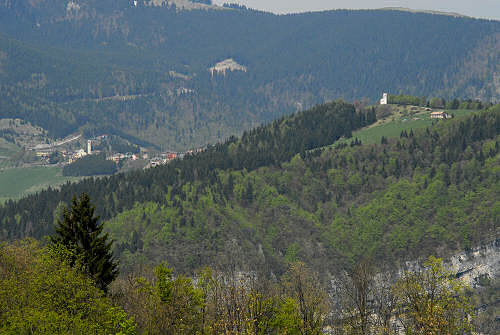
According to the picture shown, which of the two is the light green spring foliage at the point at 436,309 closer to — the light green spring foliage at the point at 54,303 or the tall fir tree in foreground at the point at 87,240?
the light green spring foliage at the point at 54,303

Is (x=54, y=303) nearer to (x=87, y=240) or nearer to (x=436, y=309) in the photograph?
(x=87, y=240)

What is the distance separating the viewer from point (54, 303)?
8350cm

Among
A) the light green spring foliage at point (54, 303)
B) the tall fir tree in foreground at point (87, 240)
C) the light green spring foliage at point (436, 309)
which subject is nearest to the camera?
the light green spring foliage at point (54, 303)

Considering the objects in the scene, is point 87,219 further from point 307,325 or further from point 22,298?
point 307,325

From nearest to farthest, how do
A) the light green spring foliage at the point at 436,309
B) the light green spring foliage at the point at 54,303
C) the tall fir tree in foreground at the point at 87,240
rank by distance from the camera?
the light green spring foliage at the point at 54,303, the light green spring foliage at the point at 436,309, the tall fir tree in foreground at the point at 87,240

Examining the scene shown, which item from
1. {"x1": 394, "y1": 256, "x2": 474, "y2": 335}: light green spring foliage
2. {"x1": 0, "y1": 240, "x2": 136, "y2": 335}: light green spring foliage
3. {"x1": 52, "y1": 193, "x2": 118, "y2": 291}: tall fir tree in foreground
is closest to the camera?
{"x1": 0, "y1": 240, "x2": 136, "y2": 335}: light green spring foliage

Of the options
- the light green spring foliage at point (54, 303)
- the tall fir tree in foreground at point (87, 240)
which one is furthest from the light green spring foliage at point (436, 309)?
the tall fir tree in foreground at point (87, 240)

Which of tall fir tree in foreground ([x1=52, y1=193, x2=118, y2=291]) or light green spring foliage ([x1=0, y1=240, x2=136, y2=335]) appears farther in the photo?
tall fir tree in foreground ([x1=52, y1=193, x2=118, y2=291])

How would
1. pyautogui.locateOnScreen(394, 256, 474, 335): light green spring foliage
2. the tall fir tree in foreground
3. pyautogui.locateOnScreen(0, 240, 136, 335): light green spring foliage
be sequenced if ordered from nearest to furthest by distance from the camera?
pyautogui.locateOnScreen(0, 240, 136, 335): light green spring foliage
pyautogui.locateOnScreen(394, 256, 474, 335): light green spring foliage
the tall fir tree in foreground

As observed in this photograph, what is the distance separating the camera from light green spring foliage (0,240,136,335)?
3056 inches

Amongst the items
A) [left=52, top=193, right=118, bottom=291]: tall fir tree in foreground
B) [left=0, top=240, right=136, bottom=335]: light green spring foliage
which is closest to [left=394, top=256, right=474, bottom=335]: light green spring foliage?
[left=0, top=240, right=136, bottom=335]: light green spring foliage

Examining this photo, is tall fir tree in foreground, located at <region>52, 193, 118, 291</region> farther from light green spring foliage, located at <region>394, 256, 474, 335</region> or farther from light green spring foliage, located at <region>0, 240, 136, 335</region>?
light green spring foliage, located at <region>394, 256, 474, 335</region>

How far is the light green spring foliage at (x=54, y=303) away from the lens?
77.6 meters

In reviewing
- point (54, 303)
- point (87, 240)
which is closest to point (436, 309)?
point (54, 303)
